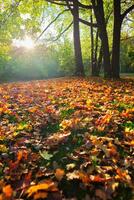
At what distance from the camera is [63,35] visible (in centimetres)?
2836

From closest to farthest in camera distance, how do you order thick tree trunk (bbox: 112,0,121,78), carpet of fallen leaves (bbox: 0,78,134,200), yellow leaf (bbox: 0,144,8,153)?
carpet of fallen leaves (bbox: 0,78,134,200) → yellow leaf (bbox: 0,144,8,153) → thick tree trunk (bbox: 112,0,121,78)

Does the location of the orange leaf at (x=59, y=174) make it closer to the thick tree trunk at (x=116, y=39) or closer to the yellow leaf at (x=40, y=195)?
the yellow leaf at (x=40, y=195)

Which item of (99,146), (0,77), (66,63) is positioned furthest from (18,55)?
(99,146)

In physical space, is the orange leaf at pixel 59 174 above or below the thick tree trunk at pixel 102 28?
below

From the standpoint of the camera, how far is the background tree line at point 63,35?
15.2 meters

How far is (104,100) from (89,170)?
405 cm

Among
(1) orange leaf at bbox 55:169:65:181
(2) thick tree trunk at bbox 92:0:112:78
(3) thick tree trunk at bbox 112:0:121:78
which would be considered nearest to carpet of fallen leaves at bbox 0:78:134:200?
(1) orange leaf at bbox 55:169:65:181

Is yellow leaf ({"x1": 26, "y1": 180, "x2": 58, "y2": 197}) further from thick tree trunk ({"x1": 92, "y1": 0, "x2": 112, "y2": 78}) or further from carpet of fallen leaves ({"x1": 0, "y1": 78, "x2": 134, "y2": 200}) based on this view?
thick tree trunk ({"x1": 92, "y1": 0, "x2": 112, "y2": 78})

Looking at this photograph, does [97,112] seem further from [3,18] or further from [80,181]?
[3,18]

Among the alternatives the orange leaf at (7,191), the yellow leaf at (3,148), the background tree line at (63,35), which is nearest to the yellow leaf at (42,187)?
the orange leaf at (7,191)

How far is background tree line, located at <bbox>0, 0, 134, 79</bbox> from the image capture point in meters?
15.2

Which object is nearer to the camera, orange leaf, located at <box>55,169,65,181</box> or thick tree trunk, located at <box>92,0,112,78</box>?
orange leaf, located at <box>55,169,65,181</box>

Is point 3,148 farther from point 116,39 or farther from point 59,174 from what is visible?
point 116,39

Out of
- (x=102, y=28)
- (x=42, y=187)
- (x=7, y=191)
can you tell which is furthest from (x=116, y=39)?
(x=7, y=191)
